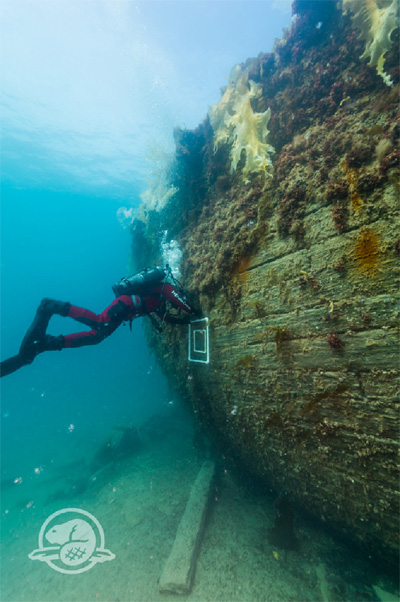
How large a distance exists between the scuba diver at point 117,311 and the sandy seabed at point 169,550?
15.5 ft

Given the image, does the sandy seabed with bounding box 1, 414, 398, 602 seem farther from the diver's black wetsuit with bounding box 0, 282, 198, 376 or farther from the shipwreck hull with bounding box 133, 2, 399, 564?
the diver's black wetsuit with bounding box 0, 282, 198, 376

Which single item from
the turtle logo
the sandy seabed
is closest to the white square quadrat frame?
the sandy seabed

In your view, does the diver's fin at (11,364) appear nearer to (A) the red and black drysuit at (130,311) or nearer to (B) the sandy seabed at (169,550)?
(A) the red and black drysuit at (130,311)

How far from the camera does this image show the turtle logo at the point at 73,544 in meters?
6.00

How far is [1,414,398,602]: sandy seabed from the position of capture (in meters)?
3.87

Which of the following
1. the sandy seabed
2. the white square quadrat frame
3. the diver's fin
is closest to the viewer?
the sandy seabed

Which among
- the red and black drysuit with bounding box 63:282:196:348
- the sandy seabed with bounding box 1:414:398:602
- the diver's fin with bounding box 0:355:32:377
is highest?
the red and black drysuit with bounding box 63:282:196:348

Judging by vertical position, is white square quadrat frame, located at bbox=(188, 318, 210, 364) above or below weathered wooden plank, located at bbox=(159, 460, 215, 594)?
above

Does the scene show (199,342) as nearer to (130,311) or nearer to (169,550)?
(130,311)

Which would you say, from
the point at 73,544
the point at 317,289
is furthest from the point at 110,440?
the point at 317,289

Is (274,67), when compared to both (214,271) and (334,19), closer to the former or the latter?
(334,19)

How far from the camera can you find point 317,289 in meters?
3.16

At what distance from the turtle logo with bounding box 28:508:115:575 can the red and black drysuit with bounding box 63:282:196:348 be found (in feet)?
18.0

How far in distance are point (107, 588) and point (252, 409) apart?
5.20 metres
